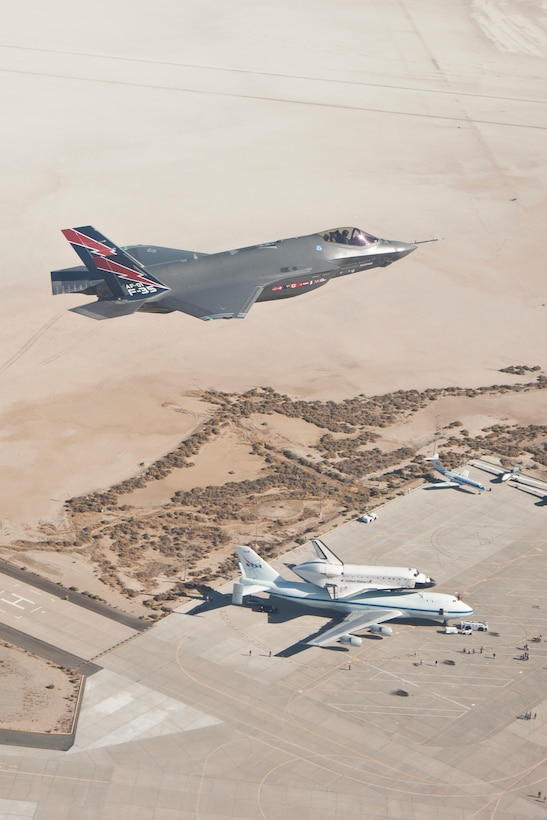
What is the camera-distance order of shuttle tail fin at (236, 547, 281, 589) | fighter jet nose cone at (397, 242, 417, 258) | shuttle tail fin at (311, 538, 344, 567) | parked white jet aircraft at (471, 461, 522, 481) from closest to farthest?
shuttle tail fin at (236, 547, 281, 589), shuttle tail fin at (311, 538, 344, 567), parked white jet aircraft at (471, 461, 522, 481), fighter jet nose cone at (397, 242, 417, 258)

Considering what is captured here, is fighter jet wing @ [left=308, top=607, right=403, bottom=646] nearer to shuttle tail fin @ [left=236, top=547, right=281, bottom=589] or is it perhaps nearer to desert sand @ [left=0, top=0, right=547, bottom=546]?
shuttle tail fin @ [left=236, top=547, right=281, bottom=589]

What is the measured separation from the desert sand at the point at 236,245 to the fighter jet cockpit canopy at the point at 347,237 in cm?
1475

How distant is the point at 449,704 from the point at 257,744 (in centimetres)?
1313

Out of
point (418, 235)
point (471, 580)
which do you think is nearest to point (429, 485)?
point (471, 580)

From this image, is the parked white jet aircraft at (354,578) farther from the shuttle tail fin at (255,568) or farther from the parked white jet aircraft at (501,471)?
the parked white jet aircraft at (501,471)

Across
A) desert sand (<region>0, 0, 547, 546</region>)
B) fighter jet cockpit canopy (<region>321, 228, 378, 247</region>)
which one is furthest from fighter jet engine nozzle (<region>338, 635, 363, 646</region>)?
fighter jet cockpit canopy (<region>321, 228, 378, 247</region>)

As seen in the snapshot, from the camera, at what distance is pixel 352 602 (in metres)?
90.4

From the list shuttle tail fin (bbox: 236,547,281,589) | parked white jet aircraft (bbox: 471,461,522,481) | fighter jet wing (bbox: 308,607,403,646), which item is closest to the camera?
fighter jet wing (bbox: 308,607,403,646)

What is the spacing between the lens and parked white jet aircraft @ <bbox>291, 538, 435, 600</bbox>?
3565 inches

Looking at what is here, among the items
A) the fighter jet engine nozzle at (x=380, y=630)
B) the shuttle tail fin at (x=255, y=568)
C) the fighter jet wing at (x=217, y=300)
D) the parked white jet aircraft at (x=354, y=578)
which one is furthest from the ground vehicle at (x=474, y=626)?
the fighter jet wing at (x=217, y=300)

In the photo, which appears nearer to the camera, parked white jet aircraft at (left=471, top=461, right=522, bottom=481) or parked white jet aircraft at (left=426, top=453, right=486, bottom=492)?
parked white jet aircraft at (left=426, top=453, right=486, bottom=492)

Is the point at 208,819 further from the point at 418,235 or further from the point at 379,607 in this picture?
the point at 418,235

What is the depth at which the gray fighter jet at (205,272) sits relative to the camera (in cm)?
11300

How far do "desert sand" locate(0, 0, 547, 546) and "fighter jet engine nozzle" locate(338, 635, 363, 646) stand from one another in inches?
1116
